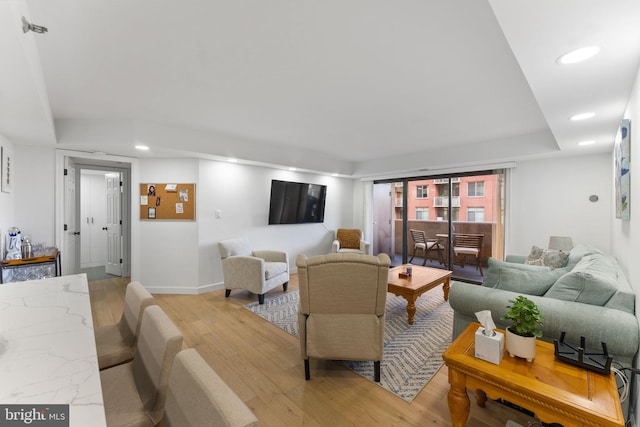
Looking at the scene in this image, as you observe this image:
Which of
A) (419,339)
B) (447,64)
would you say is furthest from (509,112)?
(419,339)

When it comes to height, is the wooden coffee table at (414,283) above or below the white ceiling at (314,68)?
below

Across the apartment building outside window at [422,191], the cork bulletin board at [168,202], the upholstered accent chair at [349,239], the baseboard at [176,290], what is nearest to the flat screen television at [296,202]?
the upholstered accent chair at [349,239]

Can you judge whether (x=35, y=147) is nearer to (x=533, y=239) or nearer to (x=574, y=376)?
(x=574, y=376)

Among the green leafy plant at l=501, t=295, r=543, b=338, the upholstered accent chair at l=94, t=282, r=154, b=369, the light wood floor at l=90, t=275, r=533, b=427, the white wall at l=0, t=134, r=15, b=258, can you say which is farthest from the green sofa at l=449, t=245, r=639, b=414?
the white wall at l=0, t=134, r=15, b=258

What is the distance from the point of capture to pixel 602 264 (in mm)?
2281

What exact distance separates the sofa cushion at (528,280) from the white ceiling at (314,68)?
1319 millimetres

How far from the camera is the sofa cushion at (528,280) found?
201 centimetres

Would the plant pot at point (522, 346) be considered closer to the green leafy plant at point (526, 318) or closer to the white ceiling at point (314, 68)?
the green leafy plant at point (526, 318)

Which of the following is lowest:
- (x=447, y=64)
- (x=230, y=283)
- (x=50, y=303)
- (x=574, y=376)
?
(x=230, y=283)

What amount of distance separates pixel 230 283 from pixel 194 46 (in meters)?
3.11

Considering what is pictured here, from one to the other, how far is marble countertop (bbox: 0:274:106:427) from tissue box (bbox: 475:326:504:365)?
1.68 m

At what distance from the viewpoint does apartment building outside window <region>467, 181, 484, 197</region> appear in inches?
195

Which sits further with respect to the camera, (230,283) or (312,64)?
(230,283)

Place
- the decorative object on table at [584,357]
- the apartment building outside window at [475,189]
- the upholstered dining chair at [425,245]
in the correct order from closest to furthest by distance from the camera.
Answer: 1. the decorative object on table at [584,357]
2. the apartment building outside window at [475,189]
3. the upholstered dining chair at [425,245]
